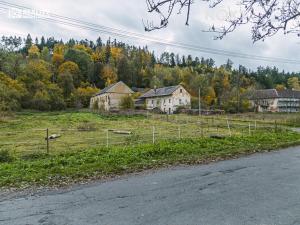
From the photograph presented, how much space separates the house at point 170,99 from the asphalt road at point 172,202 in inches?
2731

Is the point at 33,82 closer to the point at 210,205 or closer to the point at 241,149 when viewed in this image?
the point at 241,149

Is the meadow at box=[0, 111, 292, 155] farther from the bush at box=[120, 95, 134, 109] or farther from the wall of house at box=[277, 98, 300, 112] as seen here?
the wall of house at box=[277, 98, 300, 112]

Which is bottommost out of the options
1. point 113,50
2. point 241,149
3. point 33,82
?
point 241,149

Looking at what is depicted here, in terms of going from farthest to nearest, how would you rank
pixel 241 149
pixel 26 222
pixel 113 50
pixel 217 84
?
1. pixel 113 50
2. pixel 217 84
3. pixel 241 149
4. pixel 26 222

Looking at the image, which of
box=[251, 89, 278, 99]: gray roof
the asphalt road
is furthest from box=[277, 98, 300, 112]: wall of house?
the asphalt road

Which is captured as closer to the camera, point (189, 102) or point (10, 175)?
point (10, 175)

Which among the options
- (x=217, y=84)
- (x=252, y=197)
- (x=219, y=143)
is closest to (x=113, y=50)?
(x=217, y=84)

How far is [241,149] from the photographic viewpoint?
57.2ft

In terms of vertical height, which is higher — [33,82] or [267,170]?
[33,82]

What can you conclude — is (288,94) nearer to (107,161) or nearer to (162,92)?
(162,92)

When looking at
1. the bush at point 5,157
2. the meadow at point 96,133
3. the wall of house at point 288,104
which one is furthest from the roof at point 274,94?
the bush at point 5,157

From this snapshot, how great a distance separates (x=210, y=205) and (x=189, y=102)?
256ft

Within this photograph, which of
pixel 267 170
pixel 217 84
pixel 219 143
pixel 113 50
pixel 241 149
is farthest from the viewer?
pixel 113 50

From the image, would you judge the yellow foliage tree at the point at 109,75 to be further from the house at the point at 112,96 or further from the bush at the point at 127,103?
the bush at the point at 127,103
